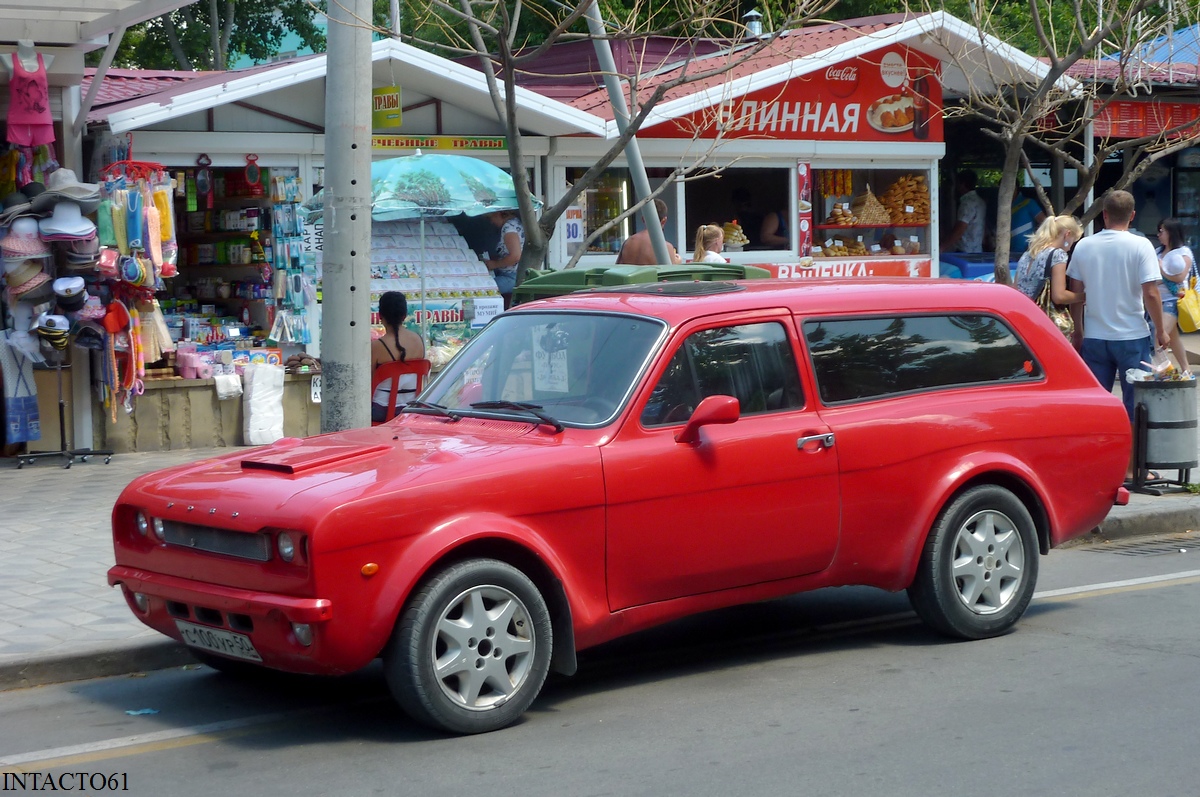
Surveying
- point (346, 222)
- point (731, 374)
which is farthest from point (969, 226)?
point (731, 374)

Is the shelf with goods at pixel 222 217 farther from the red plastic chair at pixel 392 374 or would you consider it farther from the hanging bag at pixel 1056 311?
the hanging bag at pixel 1056 311

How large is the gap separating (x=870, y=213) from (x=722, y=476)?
11287 millimetres

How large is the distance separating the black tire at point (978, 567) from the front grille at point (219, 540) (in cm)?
308

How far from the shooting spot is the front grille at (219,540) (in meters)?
5.21

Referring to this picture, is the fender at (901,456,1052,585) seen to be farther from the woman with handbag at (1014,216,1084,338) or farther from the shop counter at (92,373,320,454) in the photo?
the shop counter at (92,373,320,454)

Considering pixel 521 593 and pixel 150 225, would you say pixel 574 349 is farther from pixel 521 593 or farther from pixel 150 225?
pixel 150 225

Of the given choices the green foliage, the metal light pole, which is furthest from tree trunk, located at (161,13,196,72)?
the metal light pole

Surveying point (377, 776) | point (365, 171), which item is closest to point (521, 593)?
point (377, 776)

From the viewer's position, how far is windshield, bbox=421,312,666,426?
236 inches

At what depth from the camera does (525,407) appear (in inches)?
241

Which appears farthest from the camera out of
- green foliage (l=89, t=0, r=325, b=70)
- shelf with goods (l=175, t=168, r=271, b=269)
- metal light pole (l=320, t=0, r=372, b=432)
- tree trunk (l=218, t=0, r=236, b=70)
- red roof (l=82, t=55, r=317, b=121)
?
green foliage (l=89, t=0, r=325, b=70)

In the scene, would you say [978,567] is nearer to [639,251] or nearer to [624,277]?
[624,277]

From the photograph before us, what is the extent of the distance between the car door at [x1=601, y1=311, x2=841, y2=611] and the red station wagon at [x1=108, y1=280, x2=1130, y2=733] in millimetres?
11

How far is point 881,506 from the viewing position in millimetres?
6371
